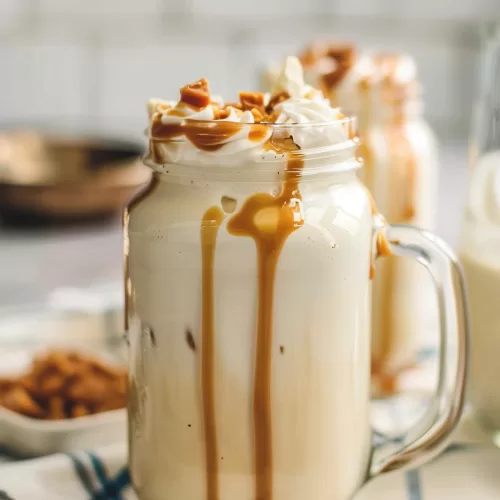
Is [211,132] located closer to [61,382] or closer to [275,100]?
[275,100]

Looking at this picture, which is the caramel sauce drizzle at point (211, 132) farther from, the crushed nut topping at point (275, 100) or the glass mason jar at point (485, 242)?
the glass mason jar at point (485, 242)

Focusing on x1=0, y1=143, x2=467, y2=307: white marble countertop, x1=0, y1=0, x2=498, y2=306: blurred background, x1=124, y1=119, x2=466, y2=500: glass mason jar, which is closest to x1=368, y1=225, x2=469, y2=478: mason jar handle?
x1=124, y1=119, x2=466, y2=500: glass mason jar

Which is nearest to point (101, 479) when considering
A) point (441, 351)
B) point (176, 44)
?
point (441, 351)

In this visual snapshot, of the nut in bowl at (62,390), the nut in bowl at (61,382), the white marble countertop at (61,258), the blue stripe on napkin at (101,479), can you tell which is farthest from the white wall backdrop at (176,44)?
the blue stripe on napkin at (101,479)

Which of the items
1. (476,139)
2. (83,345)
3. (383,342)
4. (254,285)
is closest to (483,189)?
(476,139)

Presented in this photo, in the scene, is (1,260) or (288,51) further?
(288,51)

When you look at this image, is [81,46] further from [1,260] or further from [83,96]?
[1,260]

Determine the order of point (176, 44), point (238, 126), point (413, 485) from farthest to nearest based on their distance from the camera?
point (176, 44) → point (413, 485) → point (238, 126)
